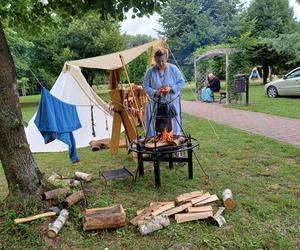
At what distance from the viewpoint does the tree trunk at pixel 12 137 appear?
3635 mm

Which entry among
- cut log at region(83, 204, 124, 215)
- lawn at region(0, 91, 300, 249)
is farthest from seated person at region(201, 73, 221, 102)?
cut log at region(83, 204, 124, 215)

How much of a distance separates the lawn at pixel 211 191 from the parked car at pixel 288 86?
884 centimetres

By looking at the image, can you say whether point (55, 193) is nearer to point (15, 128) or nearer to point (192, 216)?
point (15, 128)

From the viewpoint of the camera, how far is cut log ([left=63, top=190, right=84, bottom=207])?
3816 mm

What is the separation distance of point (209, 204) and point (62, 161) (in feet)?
11.8

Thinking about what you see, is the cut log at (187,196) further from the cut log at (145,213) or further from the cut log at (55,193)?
the cut log at (55,193)

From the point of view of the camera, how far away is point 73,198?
154 inches

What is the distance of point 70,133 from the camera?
6.32 meters

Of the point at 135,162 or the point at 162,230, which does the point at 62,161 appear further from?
the point at 162,230

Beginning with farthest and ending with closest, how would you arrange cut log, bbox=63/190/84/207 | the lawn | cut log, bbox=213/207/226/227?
cut log, bbox=63/190/84/207 < cut log, bbox=213/207/226/227 < the lawn

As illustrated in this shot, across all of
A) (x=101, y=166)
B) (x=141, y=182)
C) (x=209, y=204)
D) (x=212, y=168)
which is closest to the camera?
(x=209, y=204)

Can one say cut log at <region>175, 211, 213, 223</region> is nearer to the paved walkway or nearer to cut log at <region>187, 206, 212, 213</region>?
cut log at <region>187, 206, 212, 213</region>

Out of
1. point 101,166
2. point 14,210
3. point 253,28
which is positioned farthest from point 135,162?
point 253,28

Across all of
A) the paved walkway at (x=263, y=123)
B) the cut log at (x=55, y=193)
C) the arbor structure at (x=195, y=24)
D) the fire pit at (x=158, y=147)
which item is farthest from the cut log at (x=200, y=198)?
the arbor structure at (x=195, y=24)
